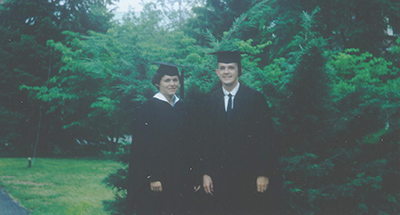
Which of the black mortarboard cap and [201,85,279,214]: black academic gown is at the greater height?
the black mortarboard cap

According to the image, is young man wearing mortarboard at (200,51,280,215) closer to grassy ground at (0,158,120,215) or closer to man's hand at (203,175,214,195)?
man's hand at (203,175,214,195)

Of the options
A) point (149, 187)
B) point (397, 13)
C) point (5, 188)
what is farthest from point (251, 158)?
point (397, 13)

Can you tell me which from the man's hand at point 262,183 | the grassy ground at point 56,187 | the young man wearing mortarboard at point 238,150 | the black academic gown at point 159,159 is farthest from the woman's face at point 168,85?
the grassy ground at point 56,187

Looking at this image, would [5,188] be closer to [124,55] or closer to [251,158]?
[124,55]

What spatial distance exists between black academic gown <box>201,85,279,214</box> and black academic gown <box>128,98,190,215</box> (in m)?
0.42

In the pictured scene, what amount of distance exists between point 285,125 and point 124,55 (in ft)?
8.07

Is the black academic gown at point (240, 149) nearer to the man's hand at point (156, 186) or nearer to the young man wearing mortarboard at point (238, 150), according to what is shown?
the young man wearing mortarboard at point (238, 150)

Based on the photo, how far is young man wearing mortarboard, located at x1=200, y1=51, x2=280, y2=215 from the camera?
3576mm

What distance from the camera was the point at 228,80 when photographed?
3.67m

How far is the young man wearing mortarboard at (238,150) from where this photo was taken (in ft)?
11.7

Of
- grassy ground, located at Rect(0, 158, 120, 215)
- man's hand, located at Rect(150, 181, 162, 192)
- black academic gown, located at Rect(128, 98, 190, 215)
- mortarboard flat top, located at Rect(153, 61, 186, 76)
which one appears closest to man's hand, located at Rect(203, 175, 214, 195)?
black academic gown, located at Rect(128, 98, 190, 215)

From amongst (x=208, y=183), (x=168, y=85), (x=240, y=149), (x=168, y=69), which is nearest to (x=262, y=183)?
(x=240, y=149)

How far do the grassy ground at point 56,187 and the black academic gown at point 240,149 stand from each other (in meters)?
2.04

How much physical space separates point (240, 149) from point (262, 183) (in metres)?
0.40
